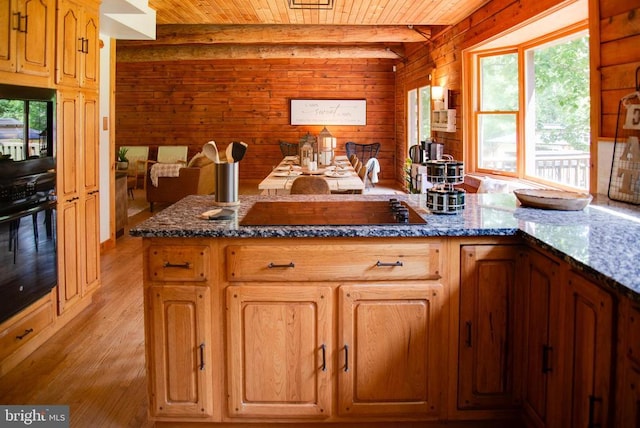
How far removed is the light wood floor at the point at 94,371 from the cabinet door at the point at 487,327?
1.37 meters

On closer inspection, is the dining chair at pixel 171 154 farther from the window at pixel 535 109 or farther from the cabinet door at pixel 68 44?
the cabinet door at pixel 68 44

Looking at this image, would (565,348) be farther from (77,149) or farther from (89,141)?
(89,141)

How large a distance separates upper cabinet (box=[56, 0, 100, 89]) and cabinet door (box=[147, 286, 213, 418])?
6.10ft

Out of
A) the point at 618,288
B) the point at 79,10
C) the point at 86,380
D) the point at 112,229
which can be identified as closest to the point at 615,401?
the point at 618,288

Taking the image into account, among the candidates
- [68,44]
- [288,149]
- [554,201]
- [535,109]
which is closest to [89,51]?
[68,44]

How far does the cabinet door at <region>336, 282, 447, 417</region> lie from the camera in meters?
2.07

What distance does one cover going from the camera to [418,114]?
31.6ft

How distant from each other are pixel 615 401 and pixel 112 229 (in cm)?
518

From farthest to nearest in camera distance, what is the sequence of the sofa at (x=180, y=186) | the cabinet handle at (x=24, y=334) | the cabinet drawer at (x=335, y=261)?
the sofa at (x=180, y=186)
the cabinet handle at (x=24, y=334)
the cabinet drawer at (x=335, y=261)

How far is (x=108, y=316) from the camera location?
364 cm

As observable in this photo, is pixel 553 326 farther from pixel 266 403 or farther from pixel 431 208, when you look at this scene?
pixel 266 403

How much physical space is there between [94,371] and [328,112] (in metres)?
9.45

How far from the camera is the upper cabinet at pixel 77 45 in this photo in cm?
323

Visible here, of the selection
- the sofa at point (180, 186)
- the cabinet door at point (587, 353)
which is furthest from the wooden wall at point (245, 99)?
the cabinet door at point (587, 353)
